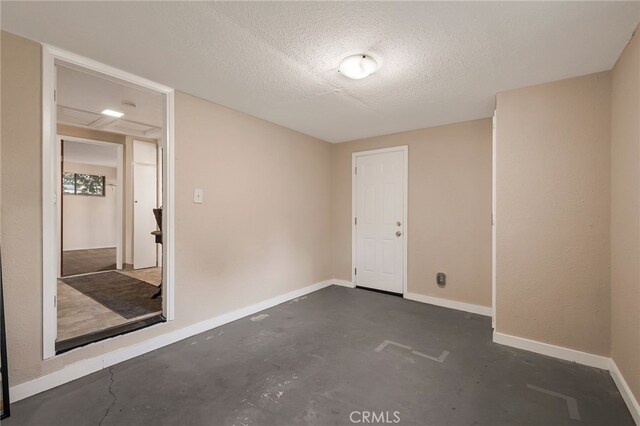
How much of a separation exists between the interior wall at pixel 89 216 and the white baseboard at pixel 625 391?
972 centimetres

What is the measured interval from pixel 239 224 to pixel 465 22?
2737 millimetres

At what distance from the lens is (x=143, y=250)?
527 cm

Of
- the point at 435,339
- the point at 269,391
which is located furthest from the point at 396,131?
the point at 269,391

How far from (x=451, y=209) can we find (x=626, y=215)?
1792 mm

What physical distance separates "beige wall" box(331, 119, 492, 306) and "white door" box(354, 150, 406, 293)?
6.6 inches

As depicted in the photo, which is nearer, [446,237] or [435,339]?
[435,339]

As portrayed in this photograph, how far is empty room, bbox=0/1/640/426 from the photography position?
5.71 feet

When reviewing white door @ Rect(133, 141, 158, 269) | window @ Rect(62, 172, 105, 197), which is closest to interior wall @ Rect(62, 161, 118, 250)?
window @ Rect(62, 172, 105, 197)

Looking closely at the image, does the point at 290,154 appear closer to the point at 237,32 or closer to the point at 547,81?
the point at 237,32

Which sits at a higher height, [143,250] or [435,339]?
[143,250]

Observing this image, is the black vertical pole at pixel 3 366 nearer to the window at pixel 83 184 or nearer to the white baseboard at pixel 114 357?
the white baseboard at pixel 114 357

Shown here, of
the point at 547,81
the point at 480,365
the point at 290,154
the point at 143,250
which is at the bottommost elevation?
the point at 480,365

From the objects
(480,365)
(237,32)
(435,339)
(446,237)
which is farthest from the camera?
(446,237)

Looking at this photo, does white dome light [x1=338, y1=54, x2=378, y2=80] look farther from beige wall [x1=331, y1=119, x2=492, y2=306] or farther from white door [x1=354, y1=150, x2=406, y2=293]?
white door [x1=354, y1=150, x2=406, y2=293]
